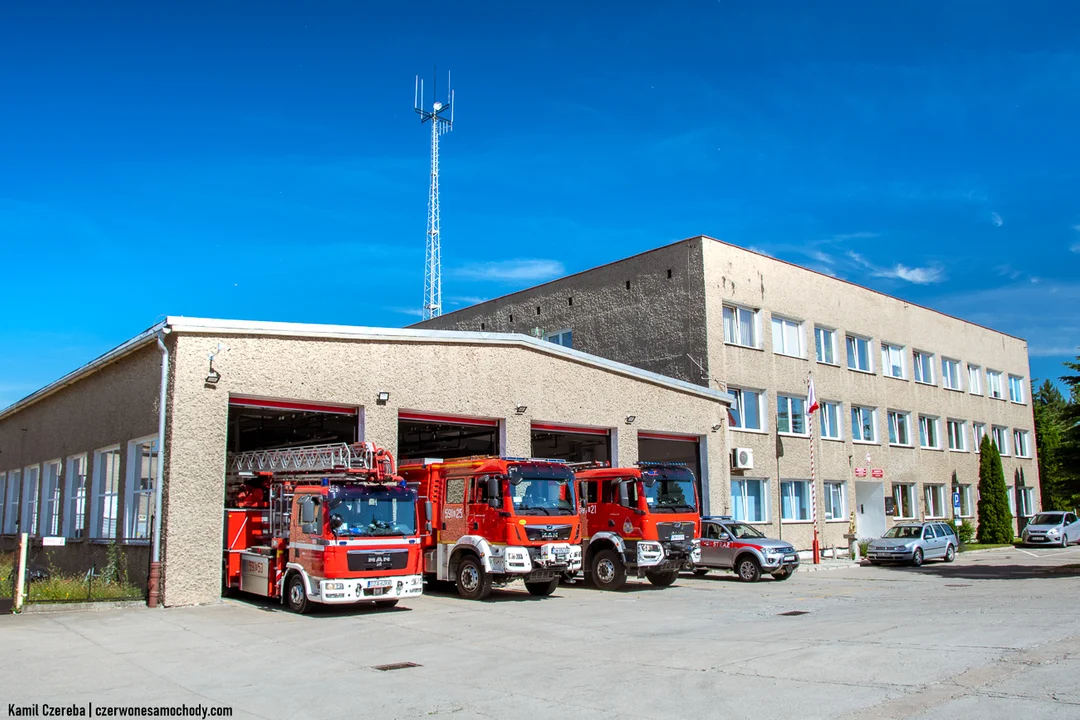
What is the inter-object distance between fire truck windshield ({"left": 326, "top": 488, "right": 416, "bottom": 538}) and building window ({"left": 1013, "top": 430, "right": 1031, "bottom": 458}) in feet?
146

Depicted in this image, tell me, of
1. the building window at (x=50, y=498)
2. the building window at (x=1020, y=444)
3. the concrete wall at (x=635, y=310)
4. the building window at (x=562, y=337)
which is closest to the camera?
the building window at (x=50, y=498)

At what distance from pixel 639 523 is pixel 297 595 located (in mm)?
7688

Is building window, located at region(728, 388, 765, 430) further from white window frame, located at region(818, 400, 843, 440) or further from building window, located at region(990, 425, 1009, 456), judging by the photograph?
building window, located at region(990, 425, 1009, 456)

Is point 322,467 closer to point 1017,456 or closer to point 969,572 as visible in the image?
point 969,572

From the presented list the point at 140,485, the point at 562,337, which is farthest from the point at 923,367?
the point at 140,485

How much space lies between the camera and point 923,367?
140 ft

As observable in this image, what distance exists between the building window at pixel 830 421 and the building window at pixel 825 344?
1784 mm

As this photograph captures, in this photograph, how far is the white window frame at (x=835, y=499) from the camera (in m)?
35.2

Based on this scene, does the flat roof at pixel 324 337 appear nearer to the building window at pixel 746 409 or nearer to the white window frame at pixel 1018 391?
the building window at pixel 746 409

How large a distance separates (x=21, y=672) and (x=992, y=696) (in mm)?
10566

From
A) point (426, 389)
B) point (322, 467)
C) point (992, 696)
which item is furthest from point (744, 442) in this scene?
point (992, 696)

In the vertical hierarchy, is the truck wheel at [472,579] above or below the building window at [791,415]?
below

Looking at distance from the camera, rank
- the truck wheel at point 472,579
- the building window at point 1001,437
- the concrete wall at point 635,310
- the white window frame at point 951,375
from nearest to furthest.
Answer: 1. the truck wheel at point 472,579
2. the concrete wall at point 635,310
3. the white window frame at point 951,375
4. the building window at point 1001,437

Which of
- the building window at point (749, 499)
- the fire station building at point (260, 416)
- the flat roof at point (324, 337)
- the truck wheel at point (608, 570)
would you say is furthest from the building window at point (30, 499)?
the building window at point (749, 499)
